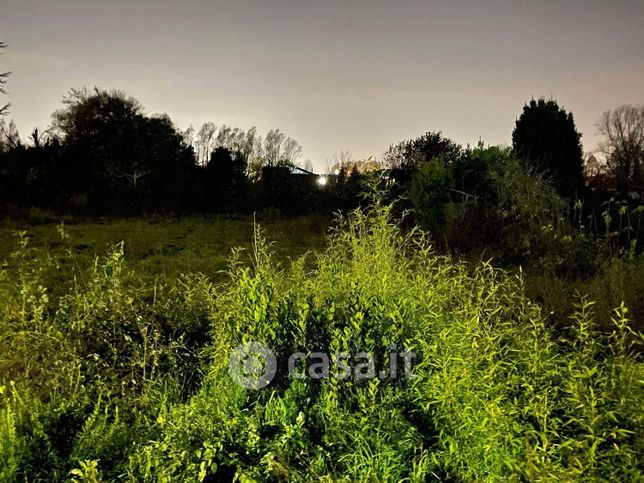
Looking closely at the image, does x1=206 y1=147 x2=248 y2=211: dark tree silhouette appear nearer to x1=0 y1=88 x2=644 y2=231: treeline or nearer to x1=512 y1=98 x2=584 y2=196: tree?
x1=0 y1=88 x2=644 y2=231: treeline

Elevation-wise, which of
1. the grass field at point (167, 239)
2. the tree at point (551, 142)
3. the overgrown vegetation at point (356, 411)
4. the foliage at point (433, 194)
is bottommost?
the overgrown vegetation at point (356, 411)

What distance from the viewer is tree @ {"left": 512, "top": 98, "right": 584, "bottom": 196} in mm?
10805

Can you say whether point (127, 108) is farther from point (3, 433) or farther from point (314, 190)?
point (3, 433)

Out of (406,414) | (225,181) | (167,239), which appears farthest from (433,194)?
(225,181)

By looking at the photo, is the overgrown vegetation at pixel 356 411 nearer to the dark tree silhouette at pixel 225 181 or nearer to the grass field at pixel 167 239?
the grass field at pixel 167 239

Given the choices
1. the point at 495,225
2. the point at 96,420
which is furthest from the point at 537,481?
the point at 495,225

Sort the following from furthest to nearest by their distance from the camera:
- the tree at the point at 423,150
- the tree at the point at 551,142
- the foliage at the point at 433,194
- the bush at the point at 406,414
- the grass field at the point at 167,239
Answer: the tree at the point at 423,150 < the tree at the point at 551,142 < the foliage at the point at 433,194 < the grass field at the point at 167,239 < the bush at the point at 406,414

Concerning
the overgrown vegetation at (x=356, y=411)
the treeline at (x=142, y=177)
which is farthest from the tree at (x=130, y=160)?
the overgrown vegetation at (x=356, y=411)

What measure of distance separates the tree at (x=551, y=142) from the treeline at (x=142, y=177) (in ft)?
16.6

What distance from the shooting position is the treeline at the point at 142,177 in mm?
16875

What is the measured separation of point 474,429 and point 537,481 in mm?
374

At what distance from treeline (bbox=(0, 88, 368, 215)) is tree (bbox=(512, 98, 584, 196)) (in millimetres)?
5060

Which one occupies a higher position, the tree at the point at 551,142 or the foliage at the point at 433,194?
the tree at the point at 551,142

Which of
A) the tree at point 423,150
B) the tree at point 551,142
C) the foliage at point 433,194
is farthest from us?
the tree at point 423,150
